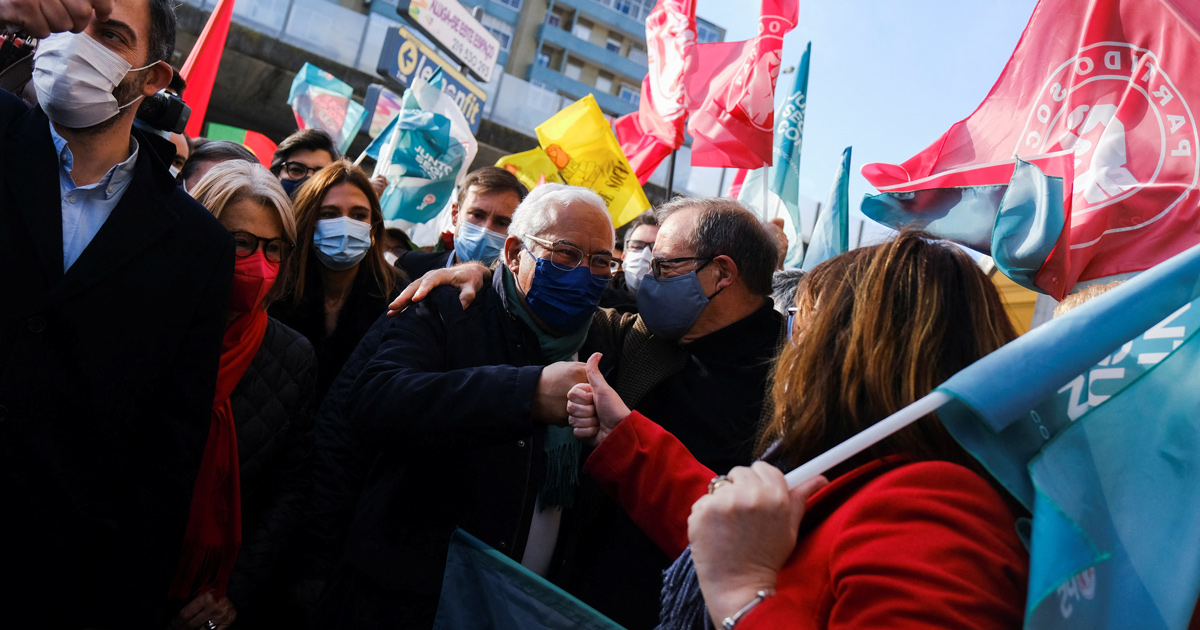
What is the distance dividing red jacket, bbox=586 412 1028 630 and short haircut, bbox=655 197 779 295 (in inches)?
59.9

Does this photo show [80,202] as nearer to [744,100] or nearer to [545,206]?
[545,206]

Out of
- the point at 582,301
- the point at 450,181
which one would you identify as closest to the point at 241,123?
the point at 450,181

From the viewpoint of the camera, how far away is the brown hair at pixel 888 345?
129 cm

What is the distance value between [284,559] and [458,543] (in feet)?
3.21

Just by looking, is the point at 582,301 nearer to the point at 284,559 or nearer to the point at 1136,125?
the point at 284,559

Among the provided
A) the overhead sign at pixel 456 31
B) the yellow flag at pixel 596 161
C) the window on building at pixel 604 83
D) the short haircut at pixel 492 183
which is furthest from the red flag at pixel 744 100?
the window on building at pixel 604 83

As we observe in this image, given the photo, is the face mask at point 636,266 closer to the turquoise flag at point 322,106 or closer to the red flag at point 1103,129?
the red flag at point 1103,129

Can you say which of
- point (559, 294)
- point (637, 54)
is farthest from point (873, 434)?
point (637, 54)

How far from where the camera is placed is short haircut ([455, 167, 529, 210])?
396 cm

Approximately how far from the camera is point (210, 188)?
2.53m

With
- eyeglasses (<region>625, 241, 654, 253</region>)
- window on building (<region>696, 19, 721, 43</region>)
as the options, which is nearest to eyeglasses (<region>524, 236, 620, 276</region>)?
eyeglasses (<region>625, 241, 654, 253</region>)

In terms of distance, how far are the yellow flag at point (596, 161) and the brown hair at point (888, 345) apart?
486 centimetres

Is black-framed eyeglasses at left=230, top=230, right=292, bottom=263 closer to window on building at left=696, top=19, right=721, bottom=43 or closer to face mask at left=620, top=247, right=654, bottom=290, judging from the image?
face mask at left=620, top=247, right=654, bottom=290

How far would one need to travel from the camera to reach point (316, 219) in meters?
3.57
